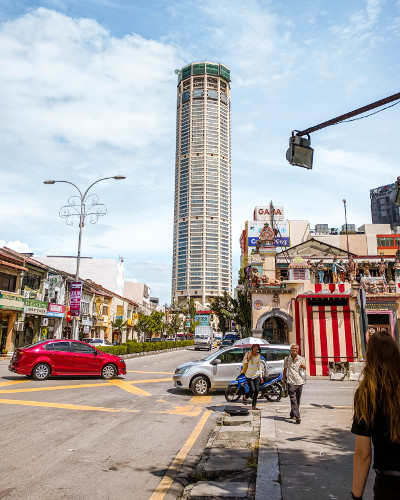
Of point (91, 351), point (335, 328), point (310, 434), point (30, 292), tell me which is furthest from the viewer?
point (30, 292)

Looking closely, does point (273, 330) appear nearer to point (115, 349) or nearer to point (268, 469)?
point (115, 349)

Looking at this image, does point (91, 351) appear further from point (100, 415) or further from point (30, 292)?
point (30, 292)

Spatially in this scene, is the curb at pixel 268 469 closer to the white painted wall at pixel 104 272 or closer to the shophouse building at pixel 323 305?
the shophouse building at pixel 323 305

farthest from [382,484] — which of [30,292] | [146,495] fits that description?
[30,292]

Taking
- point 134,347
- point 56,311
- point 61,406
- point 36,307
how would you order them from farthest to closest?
point 56,311
point 36,307
point 134,347
point 61,406

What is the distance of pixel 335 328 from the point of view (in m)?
20.1

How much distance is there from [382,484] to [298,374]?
6.83 m

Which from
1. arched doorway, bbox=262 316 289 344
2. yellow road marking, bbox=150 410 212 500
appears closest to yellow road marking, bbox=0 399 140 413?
yellow road marking, bbox=150 410 212 500

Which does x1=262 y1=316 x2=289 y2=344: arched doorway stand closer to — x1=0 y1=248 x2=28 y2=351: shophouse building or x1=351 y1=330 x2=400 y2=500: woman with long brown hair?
x1=0 y1=248 x2=28 y2=351: shophouse building

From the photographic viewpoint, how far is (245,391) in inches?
429

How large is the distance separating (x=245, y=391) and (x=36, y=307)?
2919 centimetres

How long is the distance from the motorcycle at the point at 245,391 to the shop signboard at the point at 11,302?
24.2 metres

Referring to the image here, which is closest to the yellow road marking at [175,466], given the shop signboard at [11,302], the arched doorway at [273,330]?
the arched doorway at [273,330]

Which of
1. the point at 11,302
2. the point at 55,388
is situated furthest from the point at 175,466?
the point at 11,302
